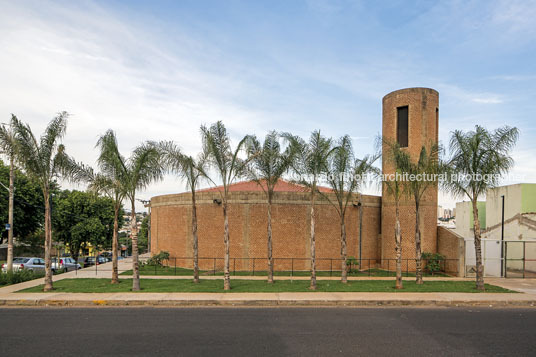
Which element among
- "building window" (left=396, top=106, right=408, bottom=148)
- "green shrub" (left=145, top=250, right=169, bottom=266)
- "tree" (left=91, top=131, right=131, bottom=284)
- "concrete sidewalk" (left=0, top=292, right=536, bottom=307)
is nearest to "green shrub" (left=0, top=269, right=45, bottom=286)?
"concrete sidewalk" (left=0, top=292, right=536, bottom=307)

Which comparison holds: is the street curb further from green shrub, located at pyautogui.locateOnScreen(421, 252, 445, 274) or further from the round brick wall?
the round brick wall

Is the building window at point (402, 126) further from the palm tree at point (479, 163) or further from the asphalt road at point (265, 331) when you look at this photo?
the asphalt road at point (265, 331)

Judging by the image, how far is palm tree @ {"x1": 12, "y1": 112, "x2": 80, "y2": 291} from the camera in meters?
16.8

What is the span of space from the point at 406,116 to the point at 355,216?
27.0 ft

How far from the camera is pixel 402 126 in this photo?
85.6ft

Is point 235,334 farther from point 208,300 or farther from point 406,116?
point 406,116

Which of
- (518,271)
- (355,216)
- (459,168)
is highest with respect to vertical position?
(459,168)

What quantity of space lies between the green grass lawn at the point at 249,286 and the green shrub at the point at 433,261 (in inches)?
140

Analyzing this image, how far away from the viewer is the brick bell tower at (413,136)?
2523 centimetres

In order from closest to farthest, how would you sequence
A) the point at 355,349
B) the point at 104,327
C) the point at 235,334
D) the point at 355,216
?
the point at 355,349
the point at 235,334
the point at 104,327
the point at 355,216

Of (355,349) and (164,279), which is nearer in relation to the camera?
(355,349)

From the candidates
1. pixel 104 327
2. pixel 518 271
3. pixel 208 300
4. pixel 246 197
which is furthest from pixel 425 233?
pixel 104 327

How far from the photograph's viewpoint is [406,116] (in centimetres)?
2586

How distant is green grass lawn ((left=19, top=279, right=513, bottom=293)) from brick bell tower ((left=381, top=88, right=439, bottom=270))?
513cm
